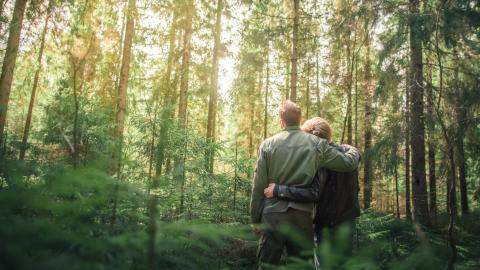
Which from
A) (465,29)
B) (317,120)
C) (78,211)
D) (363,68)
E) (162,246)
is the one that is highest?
(363,68)

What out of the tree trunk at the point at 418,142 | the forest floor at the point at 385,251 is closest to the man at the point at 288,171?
the forest floor at the point at 385,251

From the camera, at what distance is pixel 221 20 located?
1639 centimetres

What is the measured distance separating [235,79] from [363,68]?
8284 millimetres

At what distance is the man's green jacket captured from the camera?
138 inches

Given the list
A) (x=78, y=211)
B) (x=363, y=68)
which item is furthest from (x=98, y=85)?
(x=363, y=68)

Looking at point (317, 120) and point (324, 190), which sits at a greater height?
point (317, 120)

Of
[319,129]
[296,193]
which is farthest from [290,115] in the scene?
[296,193]

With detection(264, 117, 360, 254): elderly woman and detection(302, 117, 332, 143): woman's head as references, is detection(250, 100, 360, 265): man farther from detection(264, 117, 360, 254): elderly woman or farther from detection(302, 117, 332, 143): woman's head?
detection(302, 117, 332, 143): woman's head

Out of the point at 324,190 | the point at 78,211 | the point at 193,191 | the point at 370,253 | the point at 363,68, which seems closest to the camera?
the point at 370,253

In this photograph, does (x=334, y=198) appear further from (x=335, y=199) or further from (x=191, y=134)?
(x=191, y=134)

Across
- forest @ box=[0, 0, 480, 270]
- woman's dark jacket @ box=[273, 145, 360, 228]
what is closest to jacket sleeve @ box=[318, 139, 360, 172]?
woman's dark jacket @ box=[273, 145, 360, 228]

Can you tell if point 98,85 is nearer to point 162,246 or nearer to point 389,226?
point 389,226

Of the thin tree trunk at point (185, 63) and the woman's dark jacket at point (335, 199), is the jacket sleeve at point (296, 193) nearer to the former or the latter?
the woman's dark jacket at point (335, 199)

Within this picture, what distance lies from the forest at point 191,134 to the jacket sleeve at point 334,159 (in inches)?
41.1
